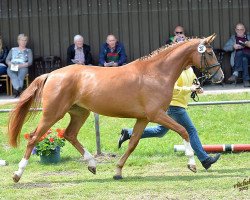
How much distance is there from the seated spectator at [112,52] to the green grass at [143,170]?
251 cm

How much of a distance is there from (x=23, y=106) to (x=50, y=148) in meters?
1.23

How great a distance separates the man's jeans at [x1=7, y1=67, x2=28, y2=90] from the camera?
20047mm

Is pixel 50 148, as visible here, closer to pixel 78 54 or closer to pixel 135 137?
pixel 135 137

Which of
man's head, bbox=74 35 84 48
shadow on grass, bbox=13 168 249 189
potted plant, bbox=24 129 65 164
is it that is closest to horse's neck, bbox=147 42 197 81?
shadow on grass, bbox=13 168 249 189

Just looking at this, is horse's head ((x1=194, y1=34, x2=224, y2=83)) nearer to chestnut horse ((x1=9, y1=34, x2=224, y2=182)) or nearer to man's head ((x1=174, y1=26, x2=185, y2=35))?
chestnut horse ((x1=9, y1=34, x2=224, y2=182))

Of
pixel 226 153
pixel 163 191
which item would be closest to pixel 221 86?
pixel 226 153

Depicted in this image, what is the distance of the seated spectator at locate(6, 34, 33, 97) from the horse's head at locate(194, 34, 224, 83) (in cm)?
790

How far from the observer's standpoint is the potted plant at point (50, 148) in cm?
1409

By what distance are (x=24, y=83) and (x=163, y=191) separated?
9859 mm

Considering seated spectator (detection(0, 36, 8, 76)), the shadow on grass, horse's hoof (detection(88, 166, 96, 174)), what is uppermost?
seated spectator (detection(0, 36, 8, 76))

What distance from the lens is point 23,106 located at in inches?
515

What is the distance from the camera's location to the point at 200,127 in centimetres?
1662

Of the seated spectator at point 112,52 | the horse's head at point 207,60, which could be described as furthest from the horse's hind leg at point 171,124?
the seated spectator at point 112,52

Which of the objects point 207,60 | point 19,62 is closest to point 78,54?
point 19,62
